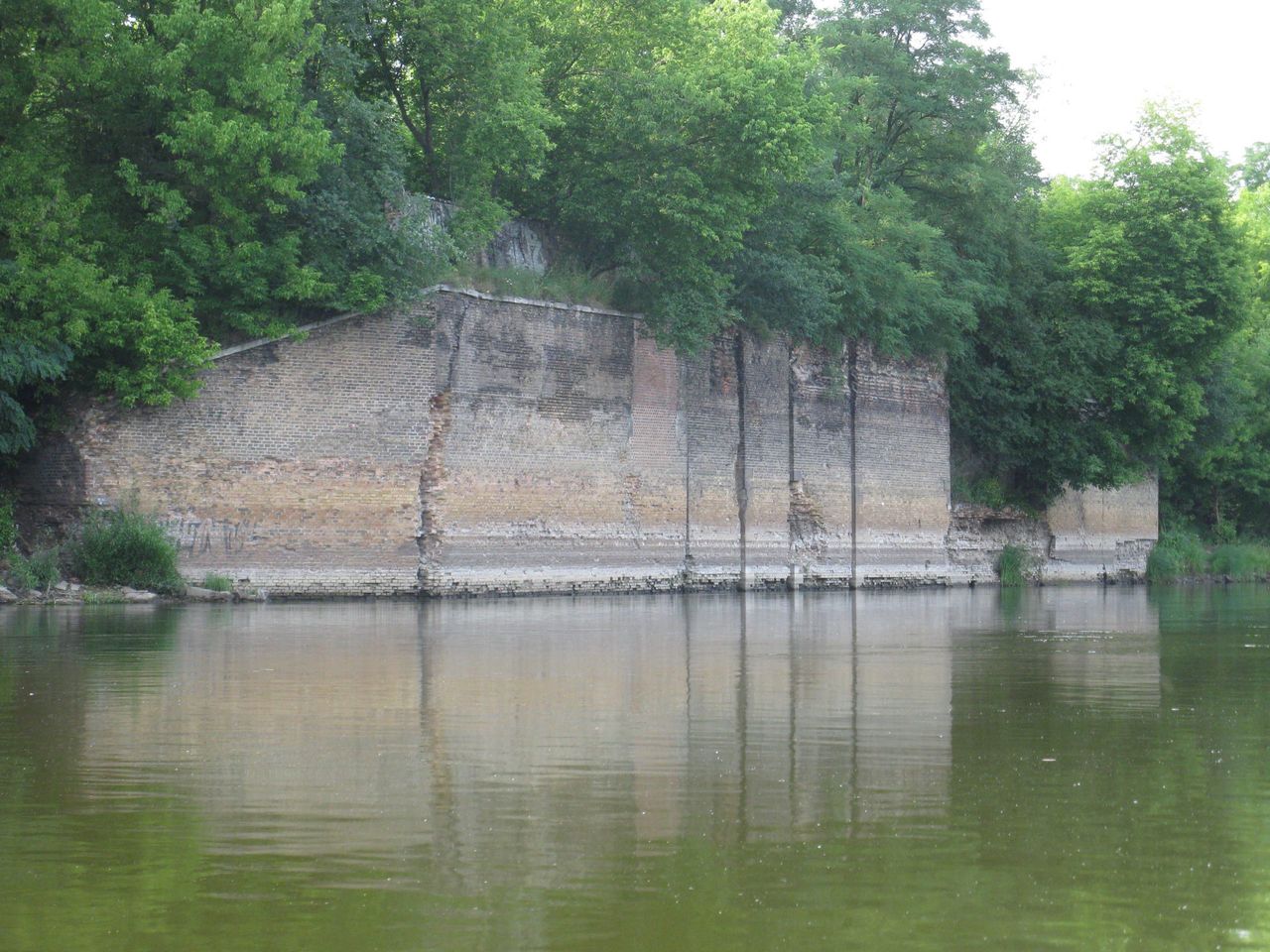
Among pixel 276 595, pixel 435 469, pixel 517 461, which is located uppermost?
pixel 517 461

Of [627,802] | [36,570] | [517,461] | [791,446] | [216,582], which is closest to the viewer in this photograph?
[627,802]

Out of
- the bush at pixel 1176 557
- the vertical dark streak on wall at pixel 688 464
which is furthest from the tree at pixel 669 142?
the bush at pixel 1176 557

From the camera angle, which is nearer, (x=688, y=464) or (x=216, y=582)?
(x=216, y=582)

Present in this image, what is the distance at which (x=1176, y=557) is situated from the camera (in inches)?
1967

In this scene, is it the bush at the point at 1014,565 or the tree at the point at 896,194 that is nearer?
the tree at the point at 896,194

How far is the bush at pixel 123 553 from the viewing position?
2448 centimetres

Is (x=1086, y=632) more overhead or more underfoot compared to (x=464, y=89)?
more underfoot

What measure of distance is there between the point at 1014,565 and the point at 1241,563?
409 inches

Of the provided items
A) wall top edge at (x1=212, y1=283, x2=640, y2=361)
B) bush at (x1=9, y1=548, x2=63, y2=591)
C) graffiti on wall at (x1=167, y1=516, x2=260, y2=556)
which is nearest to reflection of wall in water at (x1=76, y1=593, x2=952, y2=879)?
bush at (x1=9, y1=548, x2=63, y2=591)

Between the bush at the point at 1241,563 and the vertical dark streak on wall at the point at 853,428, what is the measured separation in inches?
682

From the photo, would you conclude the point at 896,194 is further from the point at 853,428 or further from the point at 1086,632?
the point at 1086,632

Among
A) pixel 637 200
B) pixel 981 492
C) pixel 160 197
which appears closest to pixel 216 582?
pixel 160 197

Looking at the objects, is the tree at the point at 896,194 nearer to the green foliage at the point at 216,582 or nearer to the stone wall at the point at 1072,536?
the stone wall at the point at 1072,536

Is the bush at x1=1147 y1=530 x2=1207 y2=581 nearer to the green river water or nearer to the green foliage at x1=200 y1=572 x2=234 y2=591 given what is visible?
the green foliage at x1=200 y1=572 x2=234 y2=591
